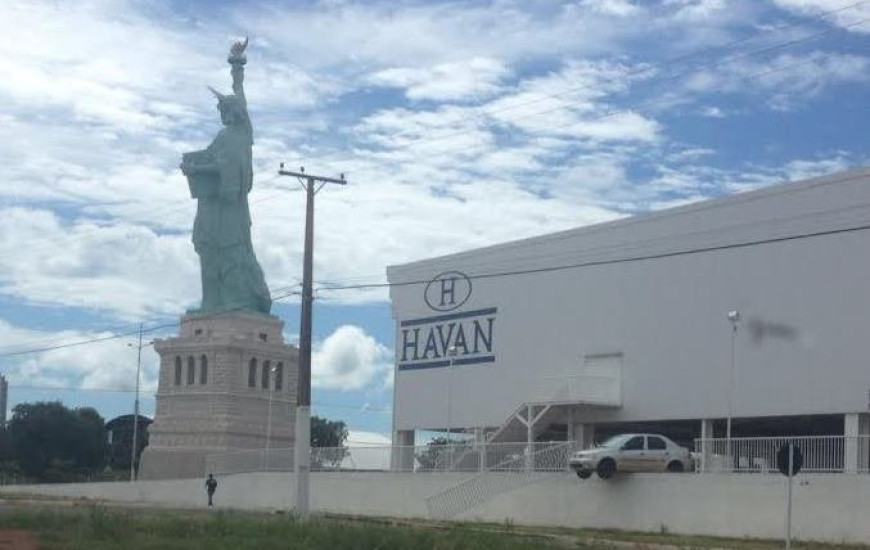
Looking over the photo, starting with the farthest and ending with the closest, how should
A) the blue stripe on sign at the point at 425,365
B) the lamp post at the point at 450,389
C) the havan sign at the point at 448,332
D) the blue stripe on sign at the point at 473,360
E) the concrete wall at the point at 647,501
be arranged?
the blue stripe on sign at the point at 425,365, the lamp post at the point at 450,389, the havan sign at the point at 448,332, the blue stripe on sign at the point at 473,360, the concrete wall at the point at 647,501

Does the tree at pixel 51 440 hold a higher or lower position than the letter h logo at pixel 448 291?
lower

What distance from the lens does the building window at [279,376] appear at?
8356 cm

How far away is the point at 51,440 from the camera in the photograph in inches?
4355

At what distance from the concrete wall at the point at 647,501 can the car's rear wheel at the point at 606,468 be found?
0.30m

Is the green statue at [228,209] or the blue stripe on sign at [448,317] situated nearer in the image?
the blue stripe on sign at [448,317]

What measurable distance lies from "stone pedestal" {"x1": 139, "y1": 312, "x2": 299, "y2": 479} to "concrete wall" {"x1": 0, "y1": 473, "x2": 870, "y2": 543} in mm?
17597

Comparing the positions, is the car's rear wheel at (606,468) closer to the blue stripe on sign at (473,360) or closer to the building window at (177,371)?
the blue stripe on sign at (473,360)

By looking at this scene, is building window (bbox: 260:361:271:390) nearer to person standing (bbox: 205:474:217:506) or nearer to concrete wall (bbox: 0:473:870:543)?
person standing (bbox: 205:474:217:506)

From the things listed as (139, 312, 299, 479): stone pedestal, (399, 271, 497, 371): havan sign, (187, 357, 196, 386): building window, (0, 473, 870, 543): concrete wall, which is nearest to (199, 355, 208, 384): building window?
(139, 312, 299, 479): stone pedestal

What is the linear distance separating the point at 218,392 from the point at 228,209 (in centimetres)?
1208

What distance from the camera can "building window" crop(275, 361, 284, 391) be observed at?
8356cm

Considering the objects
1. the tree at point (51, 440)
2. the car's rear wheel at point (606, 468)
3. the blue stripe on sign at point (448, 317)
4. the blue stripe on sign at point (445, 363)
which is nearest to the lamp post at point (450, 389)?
the blue stripe on sign at point (445, 363)

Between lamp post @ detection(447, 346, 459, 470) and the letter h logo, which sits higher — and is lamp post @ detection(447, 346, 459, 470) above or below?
below

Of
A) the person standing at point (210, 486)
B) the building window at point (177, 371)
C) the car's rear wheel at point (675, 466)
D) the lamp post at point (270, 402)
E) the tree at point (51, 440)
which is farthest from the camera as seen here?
the tree at point (51, 440)
